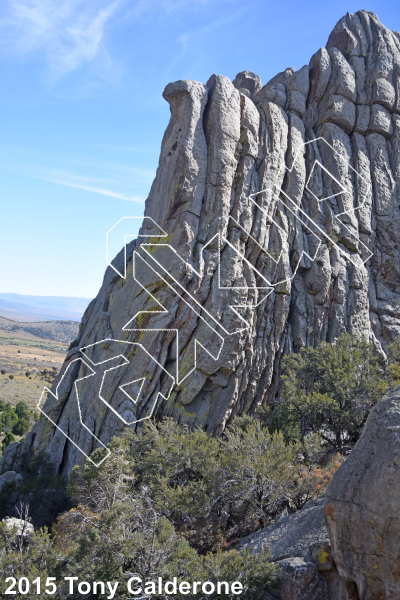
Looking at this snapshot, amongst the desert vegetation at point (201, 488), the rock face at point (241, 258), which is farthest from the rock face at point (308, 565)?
the rock face at point (241, 258)

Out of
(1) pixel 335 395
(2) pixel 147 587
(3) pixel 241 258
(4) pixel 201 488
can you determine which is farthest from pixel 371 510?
(3) pixel 241 258

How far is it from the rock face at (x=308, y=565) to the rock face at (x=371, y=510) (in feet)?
1.62

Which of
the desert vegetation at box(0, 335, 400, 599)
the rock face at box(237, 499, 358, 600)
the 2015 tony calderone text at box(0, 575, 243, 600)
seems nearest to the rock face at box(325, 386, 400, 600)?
the rock face at box(237, 499, 358, 600)

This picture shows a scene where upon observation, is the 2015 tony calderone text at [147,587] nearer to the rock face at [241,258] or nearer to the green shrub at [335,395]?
the green shrub at [335,395]

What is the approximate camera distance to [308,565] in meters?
9.16

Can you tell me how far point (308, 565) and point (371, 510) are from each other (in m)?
2.41

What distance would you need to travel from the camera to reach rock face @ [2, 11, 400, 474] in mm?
23734

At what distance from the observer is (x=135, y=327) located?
24.3 m

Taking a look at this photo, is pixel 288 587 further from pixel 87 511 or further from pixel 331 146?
pixel 331 146

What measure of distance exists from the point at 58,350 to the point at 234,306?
15696cm

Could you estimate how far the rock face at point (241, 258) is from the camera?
77.9ft

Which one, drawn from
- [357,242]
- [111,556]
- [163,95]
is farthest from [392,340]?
[111,556]

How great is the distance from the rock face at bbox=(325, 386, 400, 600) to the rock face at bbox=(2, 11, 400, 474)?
15.1 meters

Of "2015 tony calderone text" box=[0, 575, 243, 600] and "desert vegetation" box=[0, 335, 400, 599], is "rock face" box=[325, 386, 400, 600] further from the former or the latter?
"2015 tony calderone text" box=[0, 575, 243, 600]
